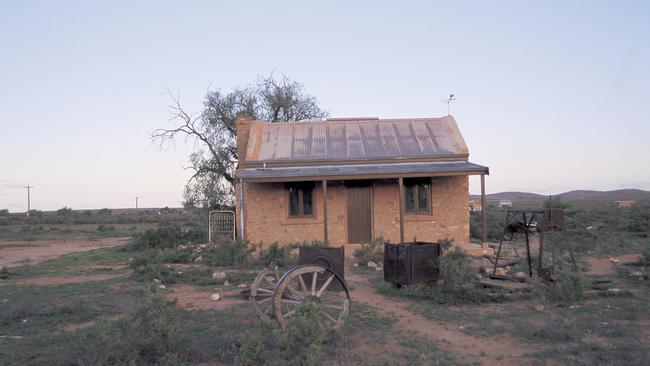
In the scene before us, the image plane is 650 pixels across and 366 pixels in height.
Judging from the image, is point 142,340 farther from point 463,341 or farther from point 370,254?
point 370,254

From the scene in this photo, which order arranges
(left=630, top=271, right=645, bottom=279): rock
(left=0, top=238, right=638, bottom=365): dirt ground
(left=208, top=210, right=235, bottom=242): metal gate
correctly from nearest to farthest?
(left=0, top=238, right=638, bottom=365): dirt ground
(left=630, top=271, right=645, bottom=279): rock
(left=208, top=210, right=235, bottom=242): metal gate

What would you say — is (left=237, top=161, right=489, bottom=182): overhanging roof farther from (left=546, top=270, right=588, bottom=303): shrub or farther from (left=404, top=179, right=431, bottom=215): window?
(left=546, top=270, right=588, bottom=303): shrub

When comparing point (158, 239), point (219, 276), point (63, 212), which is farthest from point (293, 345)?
point (63, 212)

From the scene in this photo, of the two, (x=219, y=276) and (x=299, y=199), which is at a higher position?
(x=299, y=199)

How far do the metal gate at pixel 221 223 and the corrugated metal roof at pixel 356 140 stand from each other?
278 centimetres

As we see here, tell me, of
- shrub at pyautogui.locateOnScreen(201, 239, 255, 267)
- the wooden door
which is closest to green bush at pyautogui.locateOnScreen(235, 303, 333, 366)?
shrub at pyautogui.locateOnScreen(201, 239, 255, 267)

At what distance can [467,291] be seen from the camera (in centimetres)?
914

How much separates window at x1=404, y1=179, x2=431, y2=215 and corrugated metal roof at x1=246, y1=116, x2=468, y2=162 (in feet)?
3.07

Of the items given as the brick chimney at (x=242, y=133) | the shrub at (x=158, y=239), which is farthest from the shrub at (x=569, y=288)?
the shrub at (x=158, y=239)

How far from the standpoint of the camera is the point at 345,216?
58.2 ft

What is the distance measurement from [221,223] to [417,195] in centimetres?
708

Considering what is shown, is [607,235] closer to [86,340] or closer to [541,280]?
[541,280]

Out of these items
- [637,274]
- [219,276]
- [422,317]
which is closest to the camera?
[422,317]

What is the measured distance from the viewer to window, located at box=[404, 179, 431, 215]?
1800 cm
